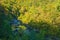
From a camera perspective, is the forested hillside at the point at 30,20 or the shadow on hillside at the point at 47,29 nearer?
the forested hillside at the point at 30,20

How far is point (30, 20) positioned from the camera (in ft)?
26.6

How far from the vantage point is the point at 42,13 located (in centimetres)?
833

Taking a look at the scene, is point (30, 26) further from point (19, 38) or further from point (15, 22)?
point (19, 38)

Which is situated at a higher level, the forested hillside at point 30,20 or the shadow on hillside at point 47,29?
the forested hillside at point 30,20

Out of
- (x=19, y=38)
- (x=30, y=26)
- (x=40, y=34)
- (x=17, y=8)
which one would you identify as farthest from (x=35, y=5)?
(x=19, y=38)

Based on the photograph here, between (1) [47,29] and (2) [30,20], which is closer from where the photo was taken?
(1) [47,29]

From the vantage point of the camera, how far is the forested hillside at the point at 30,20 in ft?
21.5

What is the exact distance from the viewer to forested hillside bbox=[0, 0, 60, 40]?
656 cm

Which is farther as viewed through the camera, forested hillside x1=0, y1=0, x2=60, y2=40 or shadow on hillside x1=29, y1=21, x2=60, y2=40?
shadow on hillside x1=29, y1=21, x2=60, y2=40

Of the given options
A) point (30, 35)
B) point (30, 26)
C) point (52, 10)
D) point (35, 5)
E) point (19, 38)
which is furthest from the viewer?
point (35, 5)

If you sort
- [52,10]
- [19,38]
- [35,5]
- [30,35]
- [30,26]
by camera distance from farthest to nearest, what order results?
[35,5] < [52,10] < [30,26] < [30,35] < [19,38]

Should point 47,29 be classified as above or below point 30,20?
below

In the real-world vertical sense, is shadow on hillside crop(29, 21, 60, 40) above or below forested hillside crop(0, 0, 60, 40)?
below

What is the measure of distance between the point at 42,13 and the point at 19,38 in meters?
2.28
